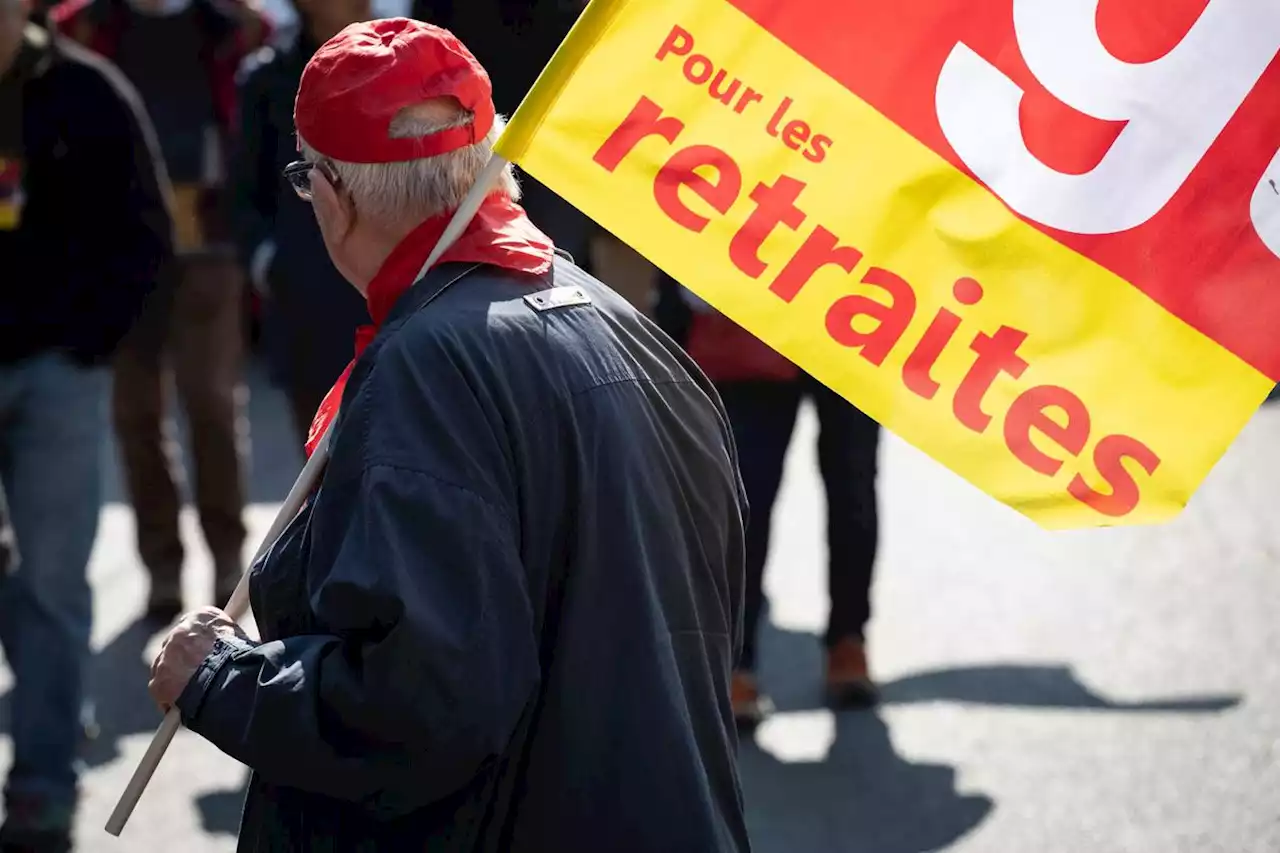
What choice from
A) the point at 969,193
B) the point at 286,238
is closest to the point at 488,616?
the point at 969,193

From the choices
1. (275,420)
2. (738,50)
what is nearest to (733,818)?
(738,50)

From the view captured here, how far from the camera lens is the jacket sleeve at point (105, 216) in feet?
16.2

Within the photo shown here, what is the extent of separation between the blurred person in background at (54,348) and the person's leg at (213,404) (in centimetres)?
174

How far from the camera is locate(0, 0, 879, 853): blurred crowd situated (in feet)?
16.0

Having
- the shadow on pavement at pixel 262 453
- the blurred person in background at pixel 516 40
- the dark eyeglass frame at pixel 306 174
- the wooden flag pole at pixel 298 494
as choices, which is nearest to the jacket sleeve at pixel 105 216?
the blurred person in background at pixel 516 40

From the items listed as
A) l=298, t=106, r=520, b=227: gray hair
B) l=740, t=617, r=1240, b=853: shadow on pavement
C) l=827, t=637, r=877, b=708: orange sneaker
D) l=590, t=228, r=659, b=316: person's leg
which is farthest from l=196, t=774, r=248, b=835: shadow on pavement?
l=298, t=106, r=520, b=227: gray hair

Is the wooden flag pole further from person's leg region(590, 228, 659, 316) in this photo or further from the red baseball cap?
person's leg region(590, 228, 659, 316)

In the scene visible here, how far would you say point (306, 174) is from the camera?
8.87ft

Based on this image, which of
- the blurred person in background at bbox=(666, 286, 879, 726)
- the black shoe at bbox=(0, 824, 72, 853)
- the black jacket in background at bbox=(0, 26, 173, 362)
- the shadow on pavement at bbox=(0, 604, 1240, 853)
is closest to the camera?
the black shoe at bbox=(0, 824, 72, 853)

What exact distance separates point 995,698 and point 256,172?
2.64 m

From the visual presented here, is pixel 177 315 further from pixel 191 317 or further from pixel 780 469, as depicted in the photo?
pixel 780 469

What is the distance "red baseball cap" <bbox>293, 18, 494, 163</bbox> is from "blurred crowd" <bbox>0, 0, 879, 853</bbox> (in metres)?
2.51

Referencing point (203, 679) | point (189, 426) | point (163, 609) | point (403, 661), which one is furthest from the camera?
point (189, 426)

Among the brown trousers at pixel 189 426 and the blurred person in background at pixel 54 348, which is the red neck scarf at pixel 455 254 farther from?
the brown trousers at pixel 189 426
